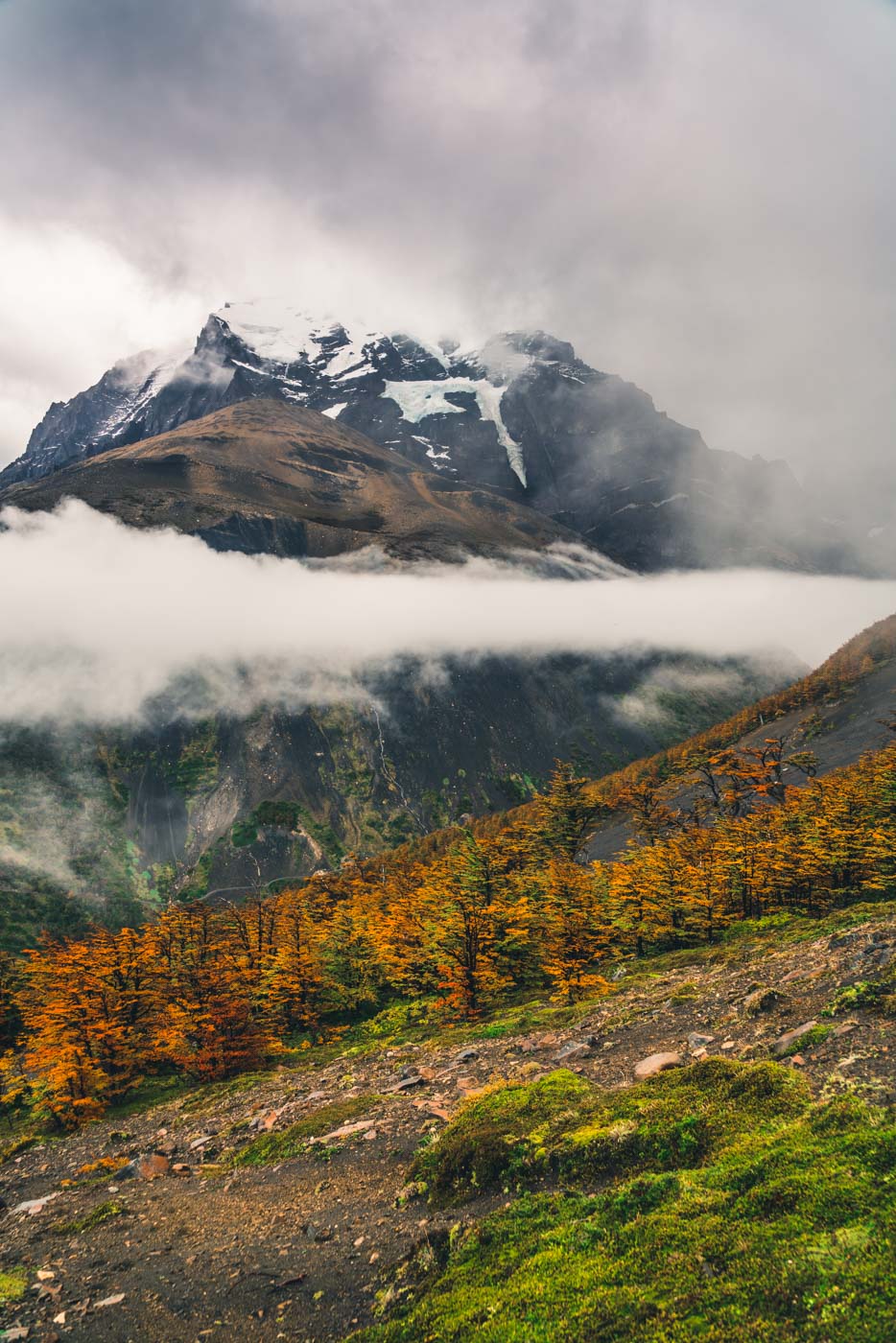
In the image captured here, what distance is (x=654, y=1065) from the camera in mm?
19203

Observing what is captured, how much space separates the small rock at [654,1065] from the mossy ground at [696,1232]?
4.73 meters

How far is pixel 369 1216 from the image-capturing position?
15.0 metres

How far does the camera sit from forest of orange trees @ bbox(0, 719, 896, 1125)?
37.9 m

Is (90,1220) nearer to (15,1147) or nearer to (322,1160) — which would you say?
(322,1160)

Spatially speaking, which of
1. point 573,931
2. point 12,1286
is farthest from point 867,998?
point 573,931

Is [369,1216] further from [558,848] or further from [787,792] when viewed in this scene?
[787,792]

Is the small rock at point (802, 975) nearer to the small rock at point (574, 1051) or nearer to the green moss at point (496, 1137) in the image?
the small rock at point (574, 1051)

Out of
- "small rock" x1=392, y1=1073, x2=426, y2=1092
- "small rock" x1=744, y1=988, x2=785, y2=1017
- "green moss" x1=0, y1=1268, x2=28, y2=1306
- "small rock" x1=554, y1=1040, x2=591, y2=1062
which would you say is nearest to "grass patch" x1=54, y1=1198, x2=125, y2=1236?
"green moss" x1=0, y1=1268, x2=28, y2=1306

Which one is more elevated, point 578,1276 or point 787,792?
point 578,1276

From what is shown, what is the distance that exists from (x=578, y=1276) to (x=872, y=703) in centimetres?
16496

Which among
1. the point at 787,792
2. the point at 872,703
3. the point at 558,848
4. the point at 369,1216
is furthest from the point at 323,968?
the point at 872,703

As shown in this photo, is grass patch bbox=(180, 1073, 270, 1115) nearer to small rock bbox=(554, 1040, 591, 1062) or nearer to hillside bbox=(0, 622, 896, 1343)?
hillside bbox=(0, 622, 896, 1343)

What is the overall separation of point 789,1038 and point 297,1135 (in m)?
16.7

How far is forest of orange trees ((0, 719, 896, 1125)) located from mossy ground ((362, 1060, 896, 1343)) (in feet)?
77.0
